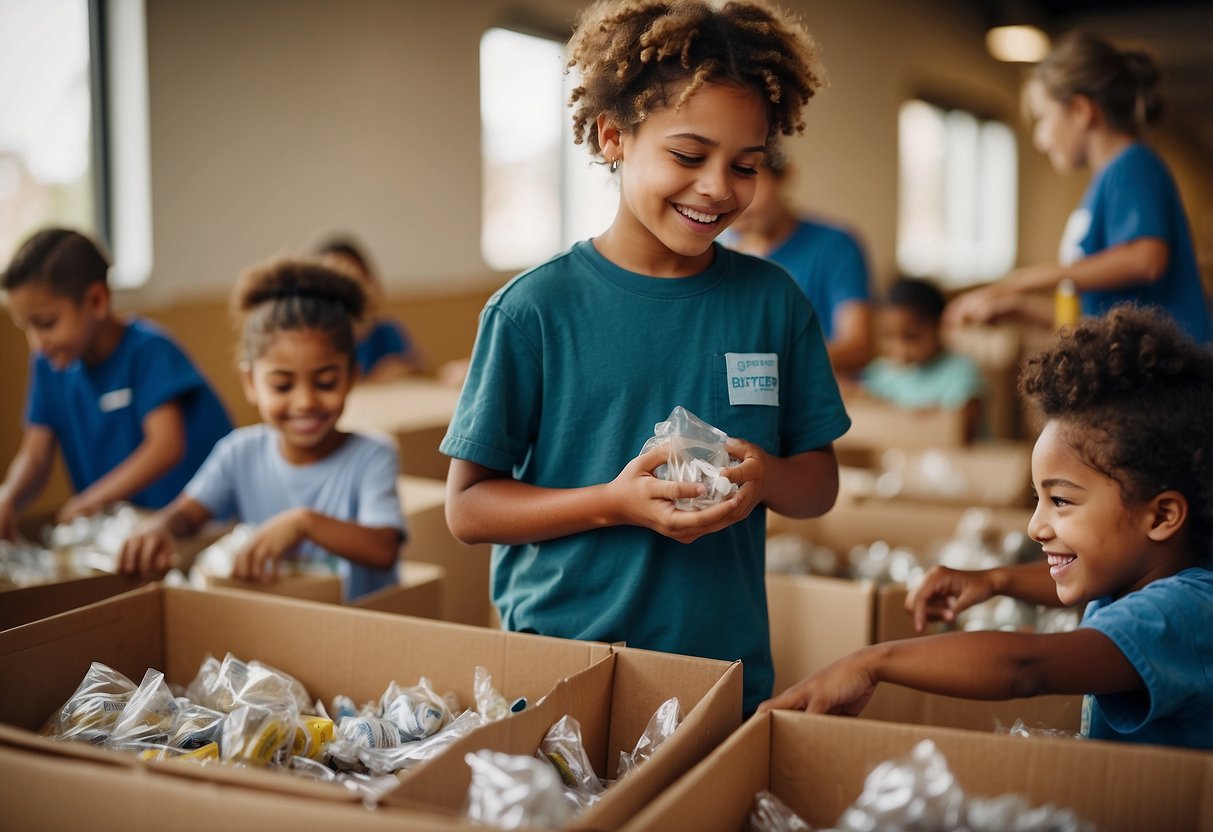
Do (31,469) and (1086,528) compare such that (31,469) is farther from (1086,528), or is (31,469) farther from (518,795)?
(1086,528)

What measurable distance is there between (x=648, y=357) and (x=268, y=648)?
0.68 m

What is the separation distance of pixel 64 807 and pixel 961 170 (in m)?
13.1

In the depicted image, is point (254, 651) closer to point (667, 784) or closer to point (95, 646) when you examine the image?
point (95, 646)

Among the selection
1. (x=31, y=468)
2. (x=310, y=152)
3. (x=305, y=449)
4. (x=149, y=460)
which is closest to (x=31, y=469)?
(x=31, y=468)

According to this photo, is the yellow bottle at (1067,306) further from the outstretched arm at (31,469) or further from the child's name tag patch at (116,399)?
the outstretched arm at (31,469)

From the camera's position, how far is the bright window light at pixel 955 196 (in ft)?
37.1

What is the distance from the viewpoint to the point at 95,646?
1.58 meters

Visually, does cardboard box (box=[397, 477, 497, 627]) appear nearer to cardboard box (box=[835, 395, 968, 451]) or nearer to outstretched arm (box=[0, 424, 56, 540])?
outstretched arm (box=[0, 424, 56, 540])

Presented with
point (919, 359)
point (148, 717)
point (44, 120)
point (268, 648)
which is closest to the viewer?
point (148, 717)

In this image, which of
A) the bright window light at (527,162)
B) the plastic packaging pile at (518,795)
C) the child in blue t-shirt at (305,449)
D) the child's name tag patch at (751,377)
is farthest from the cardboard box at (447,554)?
the bright window light at (527,162)

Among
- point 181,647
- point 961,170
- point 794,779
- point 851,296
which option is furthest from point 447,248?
point 961,170

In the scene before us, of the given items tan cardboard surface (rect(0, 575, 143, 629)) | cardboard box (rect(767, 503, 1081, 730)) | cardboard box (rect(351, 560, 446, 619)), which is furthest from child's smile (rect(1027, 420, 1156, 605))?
tan cardboard surface (rect(0, 575, 143, 629))

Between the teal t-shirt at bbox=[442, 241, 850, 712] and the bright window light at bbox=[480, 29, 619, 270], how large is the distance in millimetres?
4700

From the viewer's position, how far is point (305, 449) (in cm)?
241
